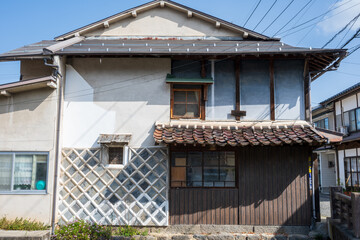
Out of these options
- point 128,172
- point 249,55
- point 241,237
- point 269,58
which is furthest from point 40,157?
point 269,58

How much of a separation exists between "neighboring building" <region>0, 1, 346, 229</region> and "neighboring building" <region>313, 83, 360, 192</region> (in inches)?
413

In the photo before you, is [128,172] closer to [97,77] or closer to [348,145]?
[97,77]

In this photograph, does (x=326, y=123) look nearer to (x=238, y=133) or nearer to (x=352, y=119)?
(x=352, y=119)

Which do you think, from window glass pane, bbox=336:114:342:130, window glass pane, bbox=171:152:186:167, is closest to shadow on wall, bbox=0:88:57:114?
window glass pane, bbox=171:152:186:167

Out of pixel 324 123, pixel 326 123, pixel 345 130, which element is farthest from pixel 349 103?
pixel 324 123

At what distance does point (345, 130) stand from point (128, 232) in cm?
1683

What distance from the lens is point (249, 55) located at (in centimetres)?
932

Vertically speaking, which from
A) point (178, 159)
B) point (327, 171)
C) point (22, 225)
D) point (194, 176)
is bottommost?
point (22, 225)

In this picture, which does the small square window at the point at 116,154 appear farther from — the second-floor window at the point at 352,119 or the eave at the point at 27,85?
the second-floor window at the point at 352,119

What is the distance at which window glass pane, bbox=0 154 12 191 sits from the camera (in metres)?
9.15

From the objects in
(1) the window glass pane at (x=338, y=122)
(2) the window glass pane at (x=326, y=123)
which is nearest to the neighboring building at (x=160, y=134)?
(1) the window glass pane at (x=338, y=122)

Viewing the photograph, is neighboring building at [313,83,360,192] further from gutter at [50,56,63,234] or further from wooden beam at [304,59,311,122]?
gutter at [50,56,63,234]

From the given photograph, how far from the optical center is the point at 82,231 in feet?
28.3

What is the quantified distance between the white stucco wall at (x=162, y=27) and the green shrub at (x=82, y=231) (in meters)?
6.94
